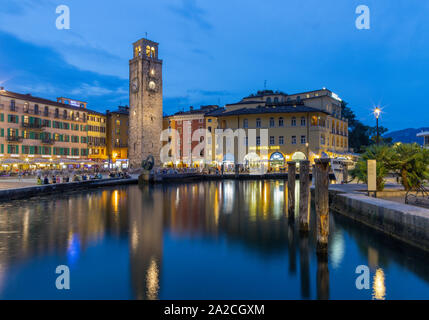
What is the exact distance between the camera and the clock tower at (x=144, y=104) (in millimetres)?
54531

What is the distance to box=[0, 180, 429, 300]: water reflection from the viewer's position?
6996 millimetres

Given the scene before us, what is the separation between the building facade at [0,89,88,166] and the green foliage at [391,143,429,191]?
36304mm

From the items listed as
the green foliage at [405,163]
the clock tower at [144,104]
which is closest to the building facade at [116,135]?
the clock tower at [144,104]

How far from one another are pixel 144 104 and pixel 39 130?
1669 centimetres

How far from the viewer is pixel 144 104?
5469cm

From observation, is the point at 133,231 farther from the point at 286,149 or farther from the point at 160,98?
the point at 160,98

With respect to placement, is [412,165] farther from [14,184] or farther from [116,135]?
[116,135]

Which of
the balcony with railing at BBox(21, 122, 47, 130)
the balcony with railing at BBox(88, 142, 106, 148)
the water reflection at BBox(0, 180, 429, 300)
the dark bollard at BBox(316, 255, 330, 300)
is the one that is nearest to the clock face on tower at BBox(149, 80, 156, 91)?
the balcony with railing at BBox(88, 142, 106, 148)

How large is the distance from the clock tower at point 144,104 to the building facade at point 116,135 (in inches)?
359

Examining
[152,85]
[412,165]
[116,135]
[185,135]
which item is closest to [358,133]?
[185,135]

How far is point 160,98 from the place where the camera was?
57.3 metres

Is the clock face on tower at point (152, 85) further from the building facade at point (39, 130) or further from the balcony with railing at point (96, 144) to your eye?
the balcony with railing at point (96, 144)
